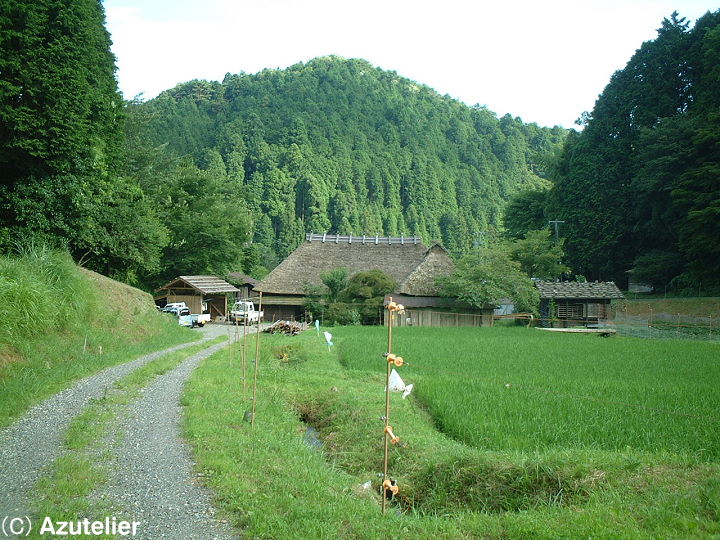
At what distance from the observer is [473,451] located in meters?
7.17

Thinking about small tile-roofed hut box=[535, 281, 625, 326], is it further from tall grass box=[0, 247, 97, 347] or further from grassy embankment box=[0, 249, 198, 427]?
tall grass box=[0, 247, 97, 347]

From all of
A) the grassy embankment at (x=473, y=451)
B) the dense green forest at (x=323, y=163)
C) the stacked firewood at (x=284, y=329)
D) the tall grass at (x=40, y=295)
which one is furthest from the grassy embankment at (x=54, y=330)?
the stacked firewood at (x=284, y=329)

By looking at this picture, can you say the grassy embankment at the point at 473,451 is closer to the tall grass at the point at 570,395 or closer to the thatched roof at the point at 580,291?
the tall grass at the point at 570,395

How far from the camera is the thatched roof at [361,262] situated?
3912 cm

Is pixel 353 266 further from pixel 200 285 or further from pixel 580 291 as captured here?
pixel 580 291

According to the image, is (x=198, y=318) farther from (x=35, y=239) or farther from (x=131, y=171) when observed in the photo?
(x=35, y=239)

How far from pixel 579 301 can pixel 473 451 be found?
98.8 ft

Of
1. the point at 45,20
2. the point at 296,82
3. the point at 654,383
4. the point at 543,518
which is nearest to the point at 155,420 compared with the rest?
the point at 543,518

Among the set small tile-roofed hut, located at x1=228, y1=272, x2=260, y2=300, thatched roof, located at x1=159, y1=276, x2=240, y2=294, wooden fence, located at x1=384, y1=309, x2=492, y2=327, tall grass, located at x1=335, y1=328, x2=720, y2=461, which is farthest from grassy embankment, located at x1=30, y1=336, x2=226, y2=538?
small tile-roofed hut, located at x1=228, y1=272, x2=260, y2=300

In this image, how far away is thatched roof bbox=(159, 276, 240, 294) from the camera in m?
33.3

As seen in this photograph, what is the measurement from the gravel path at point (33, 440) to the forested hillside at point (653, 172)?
100ft

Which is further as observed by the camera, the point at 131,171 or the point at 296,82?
the point at 296,82

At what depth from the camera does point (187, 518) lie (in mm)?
4879

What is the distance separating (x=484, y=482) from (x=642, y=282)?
1480 inches
